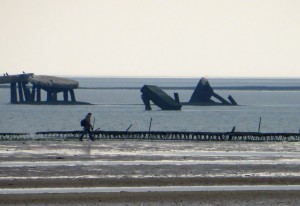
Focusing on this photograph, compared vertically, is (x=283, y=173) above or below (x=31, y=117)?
above

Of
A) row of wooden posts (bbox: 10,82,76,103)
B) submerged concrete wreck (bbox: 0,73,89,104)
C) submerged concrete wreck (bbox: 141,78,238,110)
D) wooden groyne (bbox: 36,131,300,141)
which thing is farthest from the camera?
row of wooden posts (bbox: 10,82,76,103)

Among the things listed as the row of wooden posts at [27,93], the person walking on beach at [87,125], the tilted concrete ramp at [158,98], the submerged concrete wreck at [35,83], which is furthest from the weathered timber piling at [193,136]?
the row of wooden posts at [27,93]

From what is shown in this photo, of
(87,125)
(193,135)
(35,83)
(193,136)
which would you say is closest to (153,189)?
(87,125)

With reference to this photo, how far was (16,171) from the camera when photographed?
34.2m

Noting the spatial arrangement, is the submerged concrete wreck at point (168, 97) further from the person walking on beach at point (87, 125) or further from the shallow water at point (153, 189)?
the shallow water at point (153, 189)

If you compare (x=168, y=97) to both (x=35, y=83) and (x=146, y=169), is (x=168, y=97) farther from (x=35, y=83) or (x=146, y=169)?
(x=146, y=169)

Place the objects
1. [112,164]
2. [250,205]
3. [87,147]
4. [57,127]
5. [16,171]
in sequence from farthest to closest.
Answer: [57,127], [87,147], [112,164], [16,171], [250,205]

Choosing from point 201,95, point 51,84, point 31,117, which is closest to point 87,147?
point 31,117

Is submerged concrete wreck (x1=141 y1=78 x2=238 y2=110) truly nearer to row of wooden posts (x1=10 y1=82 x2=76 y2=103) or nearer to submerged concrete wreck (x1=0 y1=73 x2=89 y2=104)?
submerged concrete wreck (x1=0 y1=73 x2=89 y2=104)

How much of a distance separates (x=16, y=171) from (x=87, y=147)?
12.7m

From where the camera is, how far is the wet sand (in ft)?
90.3

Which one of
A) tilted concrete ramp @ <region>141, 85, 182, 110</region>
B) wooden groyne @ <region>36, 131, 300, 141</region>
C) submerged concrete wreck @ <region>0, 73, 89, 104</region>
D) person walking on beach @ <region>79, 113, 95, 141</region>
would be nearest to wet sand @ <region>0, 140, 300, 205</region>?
person walking on beach @ <region>79, 113, 95, 141</region>

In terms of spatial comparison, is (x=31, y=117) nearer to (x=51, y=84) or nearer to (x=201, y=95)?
(x=51, y=84)

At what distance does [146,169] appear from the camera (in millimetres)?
35500
